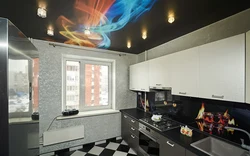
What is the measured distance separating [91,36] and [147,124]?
1766 millimetres

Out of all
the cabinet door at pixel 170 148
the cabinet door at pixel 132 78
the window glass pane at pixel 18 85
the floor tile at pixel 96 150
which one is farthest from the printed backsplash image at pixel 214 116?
the window glass pane at pixel 18 85

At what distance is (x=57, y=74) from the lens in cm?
228

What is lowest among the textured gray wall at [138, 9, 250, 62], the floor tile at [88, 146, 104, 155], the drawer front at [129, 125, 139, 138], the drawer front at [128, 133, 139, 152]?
the floor tile at [88, 146, 104, 155]

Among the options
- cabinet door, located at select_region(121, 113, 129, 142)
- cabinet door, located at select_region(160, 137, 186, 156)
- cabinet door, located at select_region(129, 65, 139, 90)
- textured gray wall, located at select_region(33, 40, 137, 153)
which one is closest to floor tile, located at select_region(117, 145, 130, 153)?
cabinet door, located at select_region(121, 113, 129, 142)

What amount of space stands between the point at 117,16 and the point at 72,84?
187cm

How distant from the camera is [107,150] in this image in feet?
7.80

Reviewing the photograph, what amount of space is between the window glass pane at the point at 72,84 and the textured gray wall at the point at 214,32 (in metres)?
2.02

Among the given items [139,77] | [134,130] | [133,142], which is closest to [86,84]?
[139,77]

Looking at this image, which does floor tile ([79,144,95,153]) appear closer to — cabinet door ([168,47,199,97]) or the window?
the window

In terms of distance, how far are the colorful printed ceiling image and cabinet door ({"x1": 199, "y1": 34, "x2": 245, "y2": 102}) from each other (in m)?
0.86

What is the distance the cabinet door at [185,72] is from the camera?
4.81 feet

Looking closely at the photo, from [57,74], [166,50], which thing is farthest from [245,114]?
[57,74]

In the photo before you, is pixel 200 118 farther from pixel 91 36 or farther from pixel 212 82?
pixel 91 36

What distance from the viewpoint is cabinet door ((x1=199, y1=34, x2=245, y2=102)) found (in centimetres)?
107
